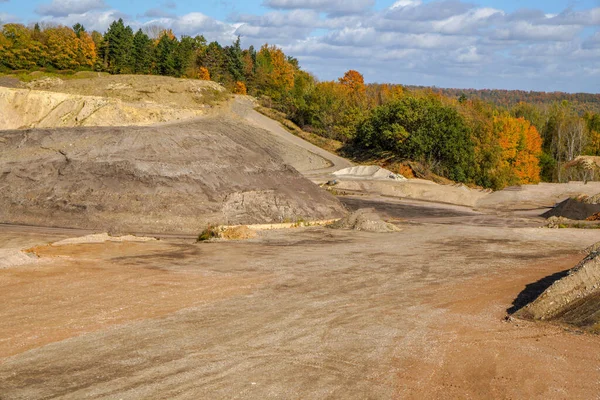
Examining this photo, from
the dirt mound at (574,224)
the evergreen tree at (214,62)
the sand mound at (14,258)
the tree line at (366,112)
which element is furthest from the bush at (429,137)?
the sand mound at (14,258)

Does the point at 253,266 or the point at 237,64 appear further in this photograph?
the point at 237,64

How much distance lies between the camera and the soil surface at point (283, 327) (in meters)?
9.38

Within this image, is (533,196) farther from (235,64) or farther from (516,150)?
(235,64)

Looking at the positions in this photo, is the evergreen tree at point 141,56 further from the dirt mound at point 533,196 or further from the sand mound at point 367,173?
the dirt mound at point 533,196

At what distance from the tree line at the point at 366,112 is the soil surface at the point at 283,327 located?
4689cm

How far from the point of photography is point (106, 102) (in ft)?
187

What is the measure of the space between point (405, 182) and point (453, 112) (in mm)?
19825

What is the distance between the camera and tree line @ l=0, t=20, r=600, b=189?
68.3 meters

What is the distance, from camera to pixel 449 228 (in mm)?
29594

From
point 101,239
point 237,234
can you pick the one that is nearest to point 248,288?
point 237,234

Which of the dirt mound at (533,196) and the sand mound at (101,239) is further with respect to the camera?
the dirt mound at (533,196)

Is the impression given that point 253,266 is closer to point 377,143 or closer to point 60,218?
point 60,218

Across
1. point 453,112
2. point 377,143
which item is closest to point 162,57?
point 377,143

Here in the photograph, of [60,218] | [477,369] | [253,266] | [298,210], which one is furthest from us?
[298,210]
